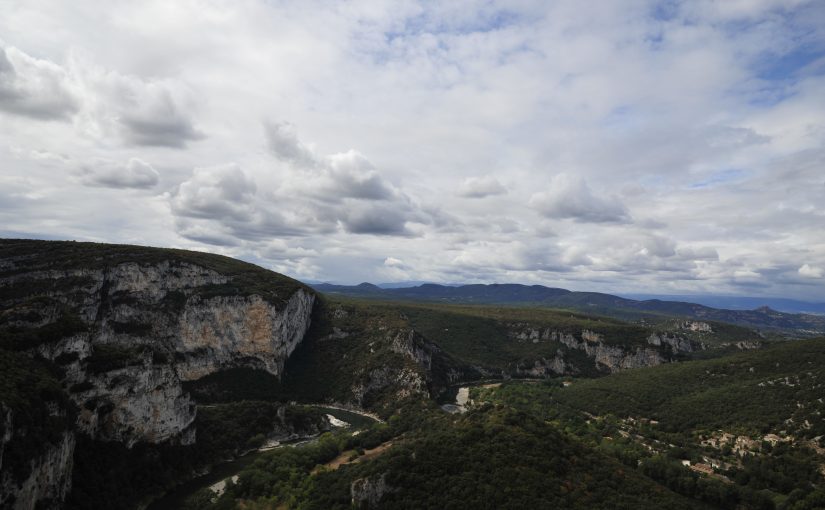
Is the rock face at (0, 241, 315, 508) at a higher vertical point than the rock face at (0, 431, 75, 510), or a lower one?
higher

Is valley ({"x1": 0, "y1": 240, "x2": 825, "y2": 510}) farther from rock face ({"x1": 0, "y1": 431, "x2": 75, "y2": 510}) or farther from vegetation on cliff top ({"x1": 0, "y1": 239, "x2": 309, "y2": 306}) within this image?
vegetation on cliff top ({"x1": 0, "y1": 239, "x2": 309, "y2": 306})

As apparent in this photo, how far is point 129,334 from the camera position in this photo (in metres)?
169

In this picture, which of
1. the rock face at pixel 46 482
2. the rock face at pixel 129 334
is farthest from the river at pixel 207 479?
the rock face at pixel 46 482

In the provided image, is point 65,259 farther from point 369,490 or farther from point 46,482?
point 369,490

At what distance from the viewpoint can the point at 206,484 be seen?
354 feet

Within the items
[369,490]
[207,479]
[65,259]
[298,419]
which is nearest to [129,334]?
[65,259]

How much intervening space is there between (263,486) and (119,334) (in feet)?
345

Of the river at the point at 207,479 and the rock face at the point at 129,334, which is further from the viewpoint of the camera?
the river at the point at 207,479

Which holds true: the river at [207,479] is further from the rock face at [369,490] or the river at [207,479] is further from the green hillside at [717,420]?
the green hillside at [717,420]

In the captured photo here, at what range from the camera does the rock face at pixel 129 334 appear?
3703 inches

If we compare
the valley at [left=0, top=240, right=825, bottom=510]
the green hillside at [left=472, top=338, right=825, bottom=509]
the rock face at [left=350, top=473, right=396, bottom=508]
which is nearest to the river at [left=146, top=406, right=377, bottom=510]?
the valley at [left=0, top=240, right=825, bottom=510]

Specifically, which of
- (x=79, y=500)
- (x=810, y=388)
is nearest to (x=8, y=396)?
(x=79, y=500)

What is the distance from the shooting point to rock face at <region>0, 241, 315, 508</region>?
3703 inches

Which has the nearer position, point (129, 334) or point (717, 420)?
point (717, 420)
